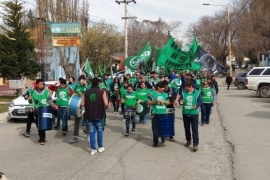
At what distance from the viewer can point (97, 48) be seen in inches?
1513

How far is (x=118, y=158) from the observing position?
24.4ft

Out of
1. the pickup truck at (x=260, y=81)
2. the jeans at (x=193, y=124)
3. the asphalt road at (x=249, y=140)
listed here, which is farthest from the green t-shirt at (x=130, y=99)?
the pickup truck at (x=260, y=81)

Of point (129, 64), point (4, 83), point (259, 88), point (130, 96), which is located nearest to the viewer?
point (130, 96)

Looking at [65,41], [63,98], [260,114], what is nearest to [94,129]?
[63,98]

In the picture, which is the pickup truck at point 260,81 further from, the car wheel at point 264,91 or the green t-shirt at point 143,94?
the green t-shirt at point 143,94

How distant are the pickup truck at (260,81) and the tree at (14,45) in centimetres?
1346

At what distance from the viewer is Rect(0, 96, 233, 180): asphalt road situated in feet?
20.9

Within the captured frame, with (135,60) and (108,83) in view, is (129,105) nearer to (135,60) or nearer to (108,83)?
(108,83)

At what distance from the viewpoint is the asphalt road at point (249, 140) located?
659 centimetres

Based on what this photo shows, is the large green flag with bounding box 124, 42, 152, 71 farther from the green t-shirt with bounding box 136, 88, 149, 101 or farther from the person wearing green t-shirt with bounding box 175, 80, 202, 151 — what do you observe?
the person wearing green t-shirt with bounding box 175, 80, 202, 151

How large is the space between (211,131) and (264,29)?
35192 mm

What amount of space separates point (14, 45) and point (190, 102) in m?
16.7

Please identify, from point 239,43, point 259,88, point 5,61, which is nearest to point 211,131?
point 259,88

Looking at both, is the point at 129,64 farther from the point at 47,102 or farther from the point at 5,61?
the point at 47,102
